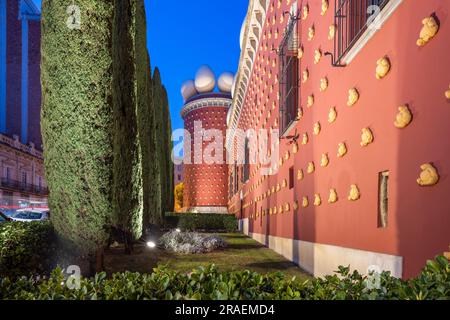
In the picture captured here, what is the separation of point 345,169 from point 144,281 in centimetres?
421

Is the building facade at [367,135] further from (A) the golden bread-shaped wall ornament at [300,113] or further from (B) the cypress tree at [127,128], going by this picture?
(B) the cypress tree at [127,128]

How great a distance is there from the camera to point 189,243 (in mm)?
11516

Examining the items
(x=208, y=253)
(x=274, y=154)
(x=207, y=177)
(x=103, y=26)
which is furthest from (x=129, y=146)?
(x=207, y=177)

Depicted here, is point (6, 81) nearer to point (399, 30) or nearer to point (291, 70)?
point (291, 70)

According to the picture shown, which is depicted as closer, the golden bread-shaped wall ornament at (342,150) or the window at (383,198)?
the window at (383,198)

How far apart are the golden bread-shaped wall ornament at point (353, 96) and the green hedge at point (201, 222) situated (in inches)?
805

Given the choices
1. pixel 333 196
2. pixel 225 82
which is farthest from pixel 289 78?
pixel 225 82

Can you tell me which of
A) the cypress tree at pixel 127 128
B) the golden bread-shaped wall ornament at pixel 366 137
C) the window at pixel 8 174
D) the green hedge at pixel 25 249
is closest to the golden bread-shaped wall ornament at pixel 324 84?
the golden bread-shaped wall ornament at pixel 366 137

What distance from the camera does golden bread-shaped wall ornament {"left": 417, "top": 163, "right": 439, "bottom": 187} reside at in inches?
126

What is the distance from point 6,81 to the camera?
4919cm

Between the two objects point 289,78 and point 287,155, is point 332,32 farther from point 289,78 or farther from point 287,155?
point 287,155

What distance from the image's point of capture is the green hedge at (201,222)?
79.9 ft

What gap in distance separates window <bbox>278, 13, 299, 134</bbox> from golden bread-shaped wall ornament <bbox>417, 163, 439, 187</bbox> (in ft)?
17.6

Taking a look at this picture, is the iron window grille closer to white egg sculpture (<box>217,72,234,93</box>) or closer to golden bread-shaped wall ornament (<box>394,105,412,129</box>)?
golden bread-shaped wall ornament (<box>394,105,412,129</box>)
